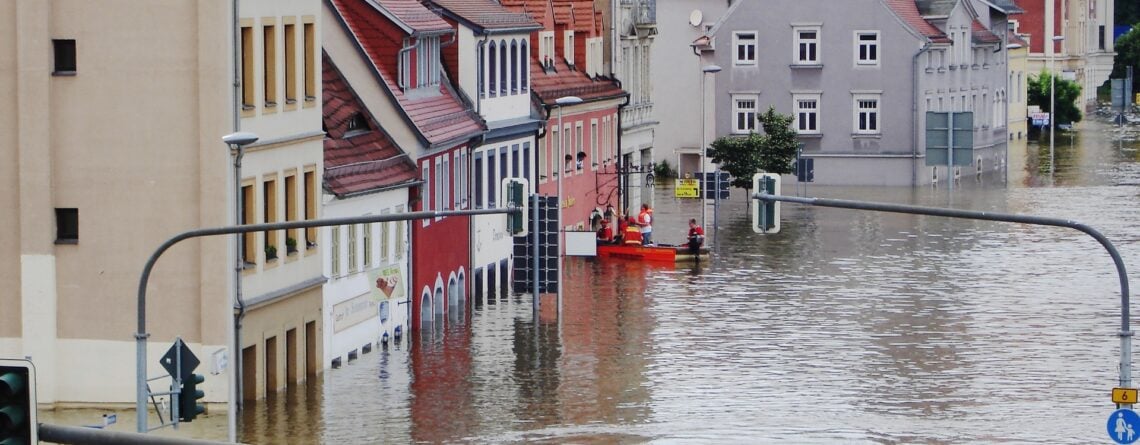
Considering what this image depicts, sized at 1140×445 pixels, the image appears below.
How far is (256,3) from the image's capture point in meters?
36.1

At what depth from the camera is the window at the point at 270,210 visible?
37281 millimetres

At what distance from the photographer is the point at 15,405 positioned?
9.91m

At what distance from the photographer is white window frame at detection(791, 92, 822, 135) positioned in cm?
9244

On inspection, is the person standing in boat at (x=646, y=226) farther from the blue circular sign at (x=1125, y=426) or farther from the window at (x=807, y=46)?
the blue circular sign at (x=1125, y=426)

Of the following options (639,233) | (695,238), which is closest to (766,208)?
(695,238)

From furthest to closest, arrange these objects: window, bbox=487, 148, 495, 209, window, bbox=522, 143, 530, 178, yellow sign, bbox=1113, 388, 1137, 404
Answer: window, bbox=522, 143, 530, 178, window, bbox=487, 148, 495, 209, yellow sign, bbox=1113, 388, 1137, 404

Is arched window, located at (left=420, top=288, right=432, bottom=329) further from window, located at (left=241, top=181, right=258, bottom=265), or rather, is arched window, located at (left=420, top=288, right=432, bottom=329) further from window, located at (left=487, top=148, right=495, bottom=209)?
window, located at (left=241, top=181, right=258, bottom=265)

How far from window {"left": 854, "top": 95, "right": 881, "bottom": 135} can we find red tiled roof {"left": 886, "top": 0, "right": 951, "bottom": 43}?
3.33 m

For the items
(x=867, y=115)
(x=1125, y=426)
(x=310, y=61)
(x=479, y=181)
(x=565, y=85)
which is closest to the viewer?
(x=1125, y=426)

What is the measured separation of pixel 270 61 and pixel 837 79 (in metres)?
56.8

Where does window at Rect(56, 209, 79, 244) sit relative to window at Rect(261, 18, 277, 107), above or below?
below

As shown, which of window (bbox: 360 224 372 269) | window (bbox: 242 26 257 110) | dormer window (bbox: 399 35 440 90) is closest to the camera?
window (bbox: 242 26 257 110)

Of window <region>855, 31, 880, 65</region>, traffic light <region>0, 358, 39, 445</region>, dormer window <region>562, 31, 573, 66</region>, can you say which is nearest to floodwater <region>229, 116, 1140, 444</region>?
dormer window <region>562, 31, 573, 66</region>

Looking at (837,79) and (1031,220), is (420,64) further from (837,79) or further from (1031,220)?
(837,79)
